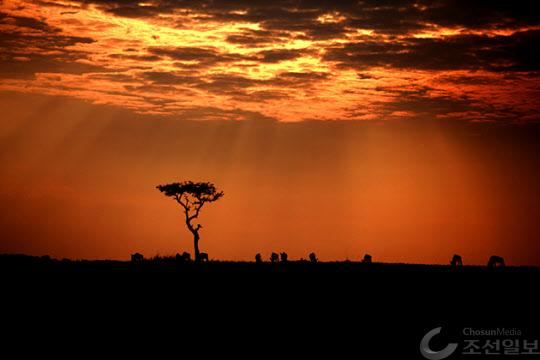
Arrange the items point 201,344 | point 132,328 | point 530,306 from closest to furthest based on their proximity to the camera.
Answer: point 201,344 → point 132,328 → point 530,306

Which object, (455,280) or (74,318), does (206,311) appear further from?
(455,280)

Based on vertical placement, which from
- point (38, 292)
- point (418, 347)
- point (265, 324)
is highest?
point (38, 292)

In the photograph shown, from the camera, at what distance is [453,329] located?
82.3ft

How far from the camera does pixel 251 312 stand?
27.3 meters

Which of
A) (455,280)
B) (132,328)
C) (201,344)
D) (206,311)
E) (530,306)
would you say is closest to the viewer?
(201,344)

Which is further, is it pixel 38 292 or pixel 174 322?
pixel 38 292

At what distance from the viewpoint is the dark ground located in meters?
22.4

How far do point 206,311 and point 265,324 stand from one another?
3092 mm

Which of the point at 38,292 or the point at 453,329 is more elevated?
the point at 38,292

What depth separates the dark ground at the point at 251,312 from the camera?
880 inches

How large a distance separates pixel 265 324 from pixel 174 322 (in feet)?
11.1

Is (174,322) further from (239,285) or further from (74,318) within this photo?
(239,285)

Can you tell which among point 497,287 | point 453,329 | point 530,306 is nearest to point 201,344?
point 453,329

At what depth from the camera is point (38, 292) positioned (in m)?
30.0
